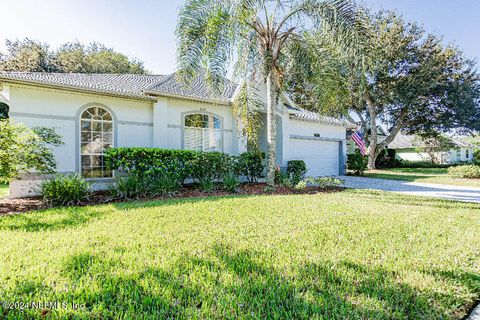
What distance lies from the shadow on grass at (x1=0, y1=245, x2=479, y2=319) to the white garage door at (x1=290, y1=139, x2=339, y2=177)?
12.5m

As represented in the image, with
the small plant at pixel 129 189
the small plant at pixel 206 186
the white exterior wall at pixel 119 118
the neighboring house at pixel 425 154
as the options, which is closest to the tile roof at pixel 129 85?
the white exterior wall at pixel 119 118

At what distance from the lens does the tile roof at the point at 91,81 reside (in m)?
8.49

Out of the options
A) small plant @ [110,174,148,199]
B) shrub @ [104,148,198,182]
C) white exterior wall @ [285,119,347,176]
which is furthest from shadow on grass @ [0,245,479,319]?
white exterior wall @ [285,119,347,176]

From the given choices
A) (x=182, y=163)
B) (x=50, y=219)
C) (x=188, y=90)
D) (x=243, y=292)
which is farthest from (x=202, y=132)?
(x=243, y=292)

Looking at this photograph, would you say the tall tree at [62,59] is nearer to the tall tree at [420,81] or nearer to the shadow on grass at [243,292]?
the tall tree at [420,81]

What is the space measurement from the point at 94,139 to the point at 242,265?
937 cm

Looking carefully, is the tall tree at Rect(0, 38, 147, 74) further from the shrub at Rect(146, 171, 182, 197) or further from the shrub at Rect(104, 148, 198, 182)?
the shrub at Rect(146, 171, 182, 197)

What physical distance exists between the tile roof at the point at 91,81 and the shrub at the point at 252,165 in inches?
199

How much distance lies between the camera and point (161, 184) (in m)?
8.86

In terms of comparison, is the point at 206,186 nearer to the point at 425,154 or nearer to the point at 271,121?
the point at 271,121

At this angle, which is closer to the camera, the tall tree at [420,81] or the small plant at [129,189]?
the small plant at [129,189]

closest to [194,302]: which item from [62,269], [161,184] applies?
[62,269]

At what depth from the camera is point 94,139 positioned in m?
10.1

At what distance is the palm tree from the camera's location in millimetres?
8398
